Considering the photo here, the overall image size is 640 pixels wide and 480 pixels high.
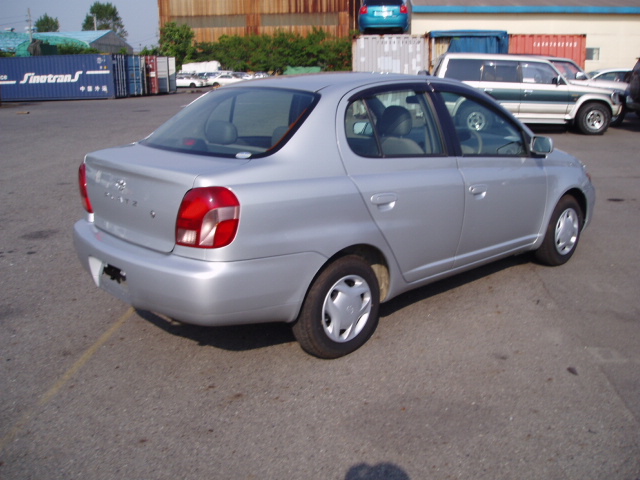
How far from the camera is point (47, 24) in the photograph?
15288cm

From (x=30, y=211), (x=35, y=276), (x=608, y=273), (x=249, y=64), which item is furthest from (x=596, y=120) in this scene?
(x=249, y=64)

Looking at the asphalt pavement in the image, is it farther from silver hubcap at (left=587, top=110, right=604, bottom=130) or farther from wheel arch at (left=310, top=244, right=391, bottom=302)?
silver hubcap at (left=587, top=110, right=604, bottom=130)

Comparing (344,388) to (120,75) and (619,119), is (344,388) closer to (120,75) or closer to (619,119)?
(619,119)

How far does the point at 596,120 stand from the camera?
17.4 meters

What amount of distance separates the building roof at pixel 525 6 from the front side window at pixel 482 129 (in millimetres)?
23974

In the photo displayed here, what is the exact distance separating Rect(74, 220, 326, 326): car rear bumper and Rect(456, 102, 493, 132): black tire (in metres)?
1.91

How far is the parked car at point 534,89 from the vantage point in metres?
16.3

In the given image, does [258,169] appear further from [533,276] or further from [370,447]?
[533,276]

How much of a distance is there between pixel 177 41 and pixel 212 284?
69032mm

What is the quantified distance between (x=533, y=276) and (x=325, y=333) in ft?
8.25

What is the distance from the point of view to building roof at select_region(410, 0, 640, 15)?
1100 inches

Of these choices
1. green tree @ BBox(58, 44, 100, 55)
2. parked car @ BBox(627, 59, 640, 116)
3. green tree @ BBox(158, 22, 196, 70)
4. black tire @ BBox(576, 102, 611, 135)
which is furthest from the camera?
green tree @ BBox(58, 44, 100, 55)

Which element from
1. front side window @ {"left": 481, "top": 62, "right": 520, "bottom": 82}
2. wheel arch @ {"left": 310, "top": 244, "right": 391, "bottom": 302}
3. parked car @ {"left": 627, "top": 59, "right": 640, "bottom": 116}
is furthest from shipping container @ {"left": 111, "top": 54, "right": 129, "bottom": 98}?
wheel arch @ {"left": 310, "top": 244, "right": 391, "bottom": 302}

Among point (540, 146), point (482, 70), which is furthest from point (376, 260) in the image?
point (482, 70)
